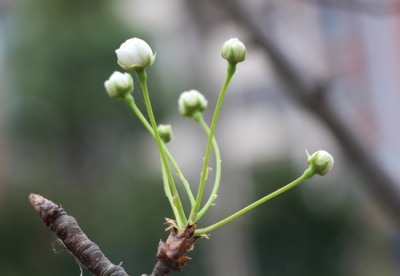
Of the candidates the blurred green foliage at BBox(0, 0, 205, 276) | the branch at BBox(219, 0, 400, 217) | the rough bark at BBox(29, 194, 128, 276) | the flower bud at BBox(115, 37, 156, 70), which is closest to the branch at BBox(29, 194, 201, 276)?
the rough bark at BBox(29, 194, 128, 276)

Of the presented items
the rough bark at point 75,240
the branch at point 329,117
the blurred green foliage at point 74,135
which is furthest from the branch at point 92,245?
the blurred green foliage at point 74,135

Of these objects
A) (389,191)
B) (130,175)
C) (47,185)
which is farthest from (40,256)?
(389,191)

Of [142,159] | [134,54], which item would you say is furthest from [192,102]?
[142,159]

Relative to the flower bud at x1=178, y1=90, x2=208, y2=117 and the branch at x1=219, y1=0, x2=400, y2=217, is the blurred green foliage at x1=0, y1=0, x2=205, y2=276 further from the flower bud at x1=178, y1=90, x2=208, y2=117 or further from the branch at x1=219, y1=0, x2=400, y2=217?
the flower bud at x1=178, y1=90, x2=208, y2=117

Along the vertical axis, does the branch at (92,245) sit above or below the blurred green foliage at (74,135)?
below

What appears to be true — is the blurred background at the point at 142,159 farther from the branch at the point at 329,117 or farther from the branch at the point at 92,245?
the branch at the point at 92,245

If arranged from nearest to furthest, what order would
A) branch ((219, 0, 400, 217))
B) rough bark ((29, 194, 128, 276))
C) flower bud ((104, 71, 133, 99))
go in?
1. rough bark ((29, 194, 128, 276))
2. flower bud ((104, 71, 133, 99))
3. branch ((219, 0, 400, 217))

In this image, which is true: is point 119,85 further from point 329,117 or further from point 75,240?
point 329,117
